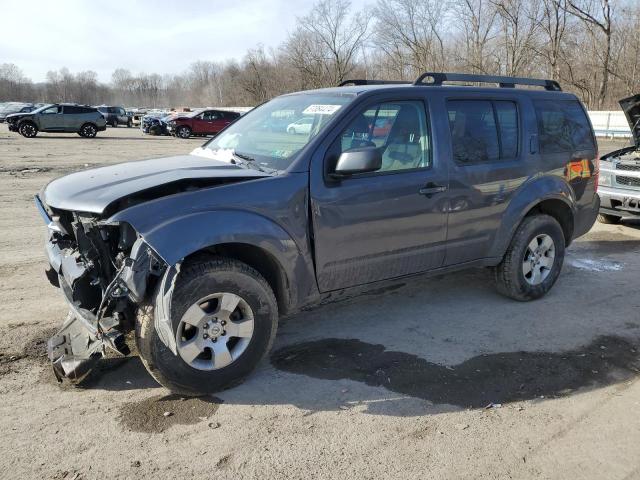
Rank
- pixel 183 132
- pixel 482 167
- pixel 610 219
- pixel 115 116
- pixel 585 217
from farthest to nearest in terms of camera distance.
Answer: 1. pixel 115 116
2. pixel 183 132
3. pixel 610 219
4. pixel 585 217
5. pixel 482 167

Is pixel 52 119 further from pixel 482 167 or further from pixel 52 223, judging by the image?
pixel 482 167

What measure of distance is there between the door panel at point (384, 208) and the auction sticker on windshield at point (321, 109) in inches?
7.5

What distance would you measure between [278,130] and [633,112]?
22.1ft

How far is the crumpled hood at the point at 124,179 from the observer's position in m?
3.21

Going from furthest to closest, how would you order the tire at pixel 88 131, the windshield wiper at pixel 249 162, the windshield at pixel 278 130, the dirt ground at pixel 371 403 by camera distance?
1. the tire at pixel 88 131
2. the windshield at pixel 278 130
3. the windshield wiper at pixel 249 162
4. the dirt ground at pixel 371 403

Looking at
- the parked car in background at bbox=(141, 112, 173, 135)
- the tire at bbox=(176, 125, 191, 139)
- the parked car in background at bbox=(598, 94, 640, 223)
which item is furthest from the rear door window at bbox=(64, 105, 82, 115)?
the parked car in background at bbox=(598, 94, 640, 223)

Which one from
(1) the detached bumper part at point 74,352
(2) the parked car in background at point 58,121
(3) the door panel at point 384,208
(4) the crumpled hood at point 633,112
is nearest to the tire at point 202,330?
(1) the detached bumper part at point 74,352

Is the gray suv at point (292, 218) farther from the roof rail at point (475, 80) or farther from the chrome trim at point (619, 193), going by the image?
the chrome trim at point (619, 193)

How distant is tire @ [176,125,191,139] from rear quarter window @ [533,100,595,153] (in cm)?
2771

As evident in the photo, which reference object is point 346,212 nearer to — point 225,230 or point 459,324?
point 225,230

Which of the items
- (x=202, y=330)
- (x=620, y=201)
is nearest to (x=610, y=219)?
(x=620, y=201)

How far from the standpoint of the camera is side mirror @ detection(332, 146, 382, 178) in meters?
3.56

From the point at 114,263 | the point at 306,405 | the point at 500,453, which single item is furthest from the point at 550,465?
the point at 114,263

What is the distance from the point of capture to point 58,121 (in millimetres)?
27422
